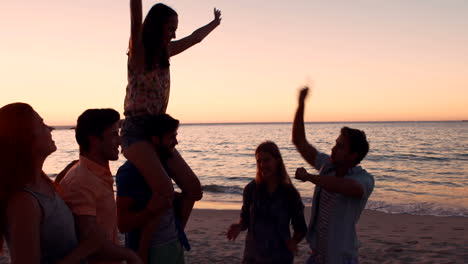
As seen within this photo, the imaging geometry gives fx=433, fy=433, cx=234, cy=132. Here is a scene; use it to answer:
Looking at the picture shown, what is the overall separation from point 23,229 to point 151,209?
1.24 meters

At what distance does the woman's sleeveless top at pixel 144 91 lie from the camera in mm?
3479

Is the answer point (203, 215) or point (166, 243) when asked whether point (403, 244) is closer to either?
point (203, 215)

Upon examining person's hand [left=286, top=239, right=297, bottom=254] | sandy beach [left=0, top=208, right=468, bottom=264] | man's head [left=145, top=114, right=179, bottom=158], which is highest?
man's head [left=145, top=114, right=179, bottom=158]

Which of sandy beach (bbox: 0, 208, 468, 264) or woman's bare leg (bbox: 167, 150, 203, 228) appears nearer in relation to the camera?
woman's bare leg (bbox: 167, 150, 203, 228)

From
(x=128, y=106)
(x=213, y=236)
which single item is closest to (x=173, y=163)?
(x=128, y=106)

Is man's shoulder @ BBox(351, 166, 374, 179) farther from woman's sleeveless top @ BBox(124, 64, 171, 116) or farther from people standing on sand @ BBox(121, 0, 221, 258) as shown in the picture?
woman's sleeveless top @ BBox(124, 64, 171, 116)

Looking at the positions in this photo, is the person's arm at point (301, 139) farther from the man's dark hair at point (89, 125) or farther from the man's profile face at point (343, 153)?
the man's dark hair at point (89, 125)

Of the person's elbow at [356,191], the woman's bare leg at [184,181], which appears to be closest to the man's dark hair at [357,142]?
the person's elbow at [356,191]

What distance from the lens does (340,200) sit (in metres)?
3.81

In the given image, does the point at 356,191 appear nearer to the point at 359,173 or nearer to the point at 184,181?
the point at 359,173

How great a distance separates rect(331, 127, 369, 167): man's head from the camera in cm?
391

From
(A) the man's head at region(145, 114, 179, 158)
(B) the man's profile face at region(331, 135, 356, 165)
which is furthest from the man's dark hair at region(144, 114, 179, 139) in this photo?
(B) the man's profile face at region(331, 135, 356, 165)

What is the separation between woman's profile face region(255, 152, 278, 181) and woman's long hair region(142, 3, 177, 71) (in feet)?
4.89

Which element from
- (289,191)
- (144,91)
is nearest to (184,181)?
(144,91)
